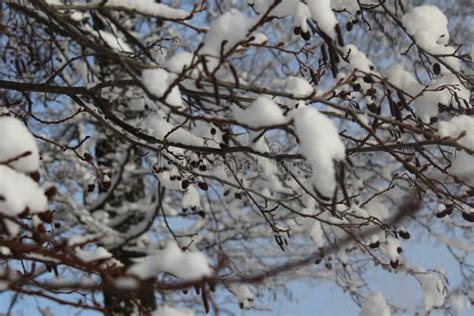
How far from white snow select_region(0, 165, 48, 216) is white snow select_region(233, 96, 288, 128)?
55 centimetres

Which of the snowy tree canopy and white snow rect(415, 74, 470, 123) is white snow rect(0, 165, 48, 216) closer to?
the snowy tree canopy

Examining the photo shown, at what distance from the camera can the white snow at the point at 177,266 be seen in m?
1.20

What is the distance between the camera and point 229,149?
214cm

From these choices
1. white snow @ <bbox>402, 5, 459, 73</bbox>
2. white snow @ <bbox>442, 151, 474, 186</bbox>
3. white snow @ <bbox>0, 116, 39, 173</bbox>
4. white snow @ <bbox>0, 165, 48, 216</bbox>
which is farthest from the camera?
white snow @ <bbox>402, 5, 459, 73</bbox>

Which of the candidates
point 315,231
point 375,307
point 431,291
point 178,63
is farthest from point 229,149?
point 431,291

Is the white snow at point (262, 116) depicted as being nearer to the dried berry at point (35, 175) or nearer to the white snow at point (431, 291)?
the dried berry at point (35, 175)

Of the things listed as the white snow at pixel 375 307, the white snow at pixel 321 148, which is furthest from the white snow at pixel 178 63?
the white snow at pixel 375 307

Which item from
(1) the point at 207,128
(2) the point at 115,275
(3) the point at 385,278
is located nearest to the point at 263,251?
(3) the point at 385,278

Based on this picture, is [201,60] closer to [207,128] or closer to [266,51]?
[207,128]

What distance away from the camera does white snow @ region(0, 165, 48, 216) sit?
1439mm

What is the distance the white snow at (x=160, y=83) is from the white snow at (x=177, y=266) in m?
0.49

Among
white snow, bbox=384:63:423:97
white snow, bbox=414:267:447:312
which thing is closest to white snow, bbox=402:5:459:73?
white snow, bbox=384:63:423:97

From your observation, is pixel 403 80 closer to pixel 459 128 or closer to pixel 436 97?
pixel 436 97

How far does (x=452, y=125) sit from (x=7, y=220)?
168 cm
